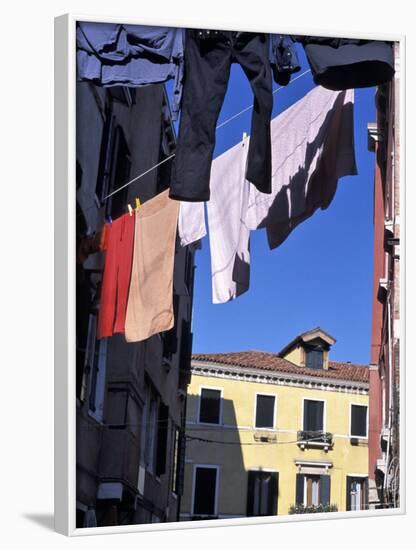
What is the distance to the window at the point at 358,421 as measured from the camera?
416 inches

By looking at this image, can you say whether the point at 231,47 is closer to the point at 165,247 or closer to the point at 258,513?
the point at 165,247

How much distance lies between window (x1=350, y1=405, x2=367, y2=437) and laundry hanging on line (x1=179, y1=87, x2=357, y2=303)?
4.39 feet

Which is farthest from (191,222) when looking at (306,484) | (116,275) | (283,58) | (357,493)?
(357,493)

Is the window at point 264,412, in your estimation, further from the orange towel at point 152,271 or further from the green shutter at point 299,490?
the orange towel at point 152,271

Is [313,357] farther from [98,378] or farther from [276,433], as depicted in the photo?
[98,378]

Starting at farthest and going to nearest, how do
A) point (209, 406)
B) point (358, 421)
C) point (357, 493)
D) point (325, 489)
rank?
1. point (358, 421)
2. point (357, 493)
3. point (325, 489)
4. point (209, 406)

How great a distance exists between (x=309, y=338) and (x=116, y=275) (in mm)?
1661

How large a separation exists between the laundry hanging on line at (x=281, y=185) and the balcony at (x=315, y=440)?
1157mm

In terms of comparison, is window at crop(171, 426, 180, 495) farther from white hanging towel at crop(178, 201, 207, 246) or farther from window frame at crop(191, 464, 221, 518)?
white hanging towel at crop(178, 201, 207, 246)

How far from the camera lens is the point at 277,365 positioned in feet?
34.2

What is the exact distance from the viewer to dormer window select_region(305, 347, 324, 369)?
1038cm

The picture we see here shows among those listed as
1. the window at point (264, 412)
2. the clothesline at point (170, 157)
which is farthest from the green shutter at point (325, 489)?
the clothesline at point (170, 157)

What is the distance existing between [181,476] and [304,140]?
2590 mm

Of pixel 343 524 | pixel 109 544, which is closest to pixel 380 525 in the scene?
pixel 343 524
